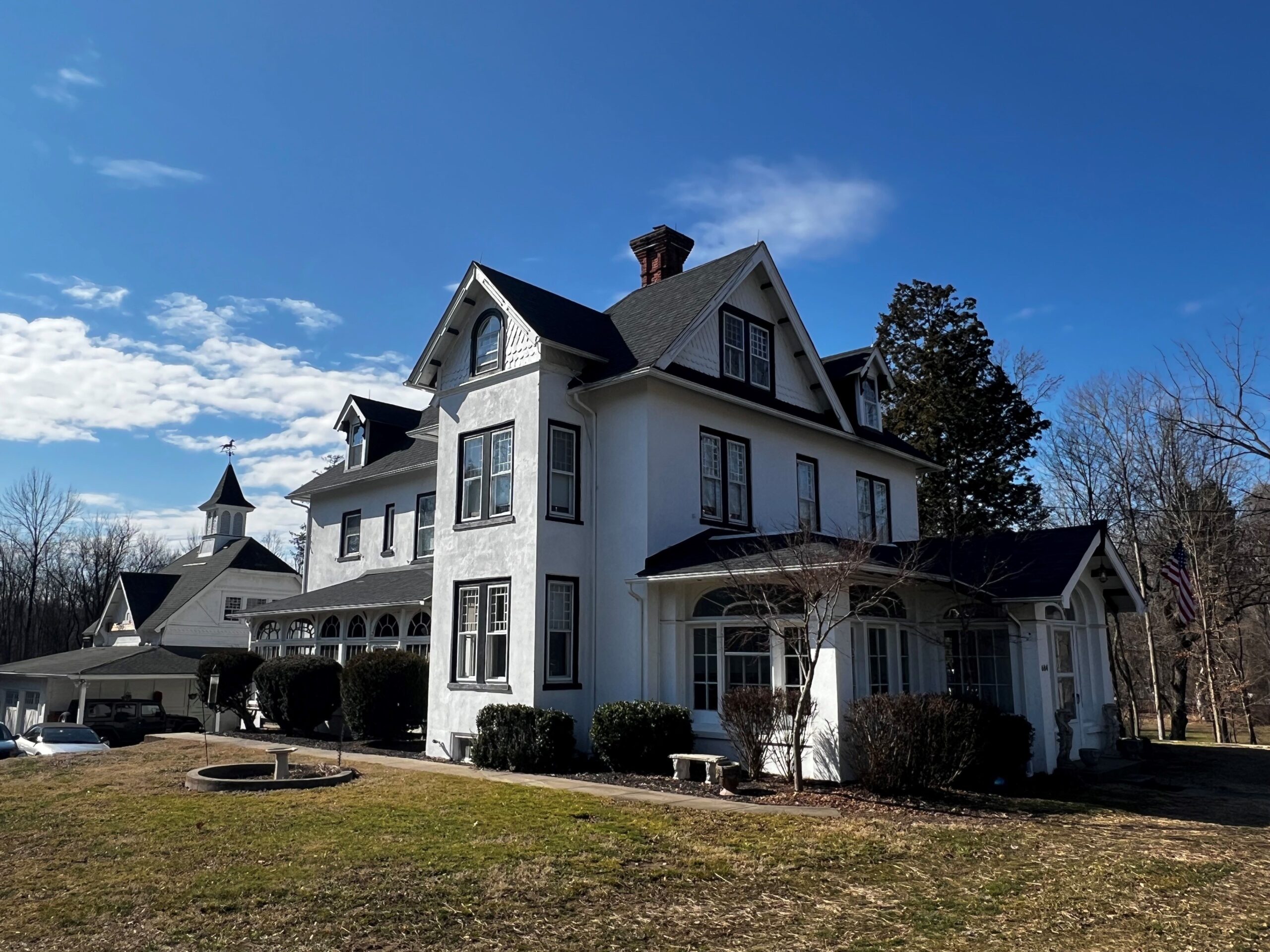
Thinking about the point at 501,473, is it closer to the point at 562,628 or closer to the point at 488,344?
the point at 488,344

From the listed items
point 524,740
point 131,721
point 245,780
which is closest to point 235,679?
point 131,721

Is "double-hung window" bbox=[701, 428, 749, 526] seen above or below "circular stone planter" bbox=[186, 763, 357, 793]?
above

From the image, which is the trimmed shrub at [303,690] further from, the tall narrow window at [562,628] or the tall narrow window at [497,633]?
the tall narrow window at [562,628]

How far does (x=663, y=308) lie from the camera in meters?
20.7

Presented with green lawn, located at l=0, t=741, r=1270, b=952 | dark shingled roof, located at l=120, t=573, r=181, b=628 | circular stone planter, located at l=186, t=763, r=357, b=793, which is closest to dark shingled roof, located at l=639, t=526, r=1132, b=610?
green lawn, located at l=0, t=741, r=1270, b=952

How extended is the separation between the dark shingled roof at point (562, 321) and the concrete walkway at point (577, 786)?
7.98m

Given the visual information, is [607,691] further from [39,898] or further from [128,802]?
[39,898]

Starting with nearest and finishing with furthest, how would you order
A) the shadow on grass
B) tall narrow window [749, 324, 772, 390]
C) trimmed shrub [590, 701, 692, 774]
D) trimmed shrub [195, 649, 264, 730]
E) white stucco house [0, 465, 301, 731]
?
the shadow on grass → trimmed shrub [590, 701, 692, 774] → tall narrow window [749, 324, 772, 390] → trimmed shrub [195, 649, 264, 730] → white stucco house [0, 465, 301, 731]

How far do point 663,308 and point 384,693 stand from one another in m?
10.4

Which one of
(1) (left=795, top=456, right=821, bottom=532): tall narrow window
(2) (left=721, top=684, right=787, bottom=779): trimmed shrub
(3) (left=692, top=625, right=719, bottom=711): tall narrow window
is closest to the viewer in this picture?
(2) (left=721, top=684, right=787, bottom=779): trimmed shrub

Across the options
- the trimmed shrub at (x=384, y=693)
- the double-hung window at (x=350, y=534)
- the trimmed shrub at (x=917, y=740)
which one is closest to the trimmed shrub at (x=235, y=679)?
the double-hung window at (x=350, y=534)

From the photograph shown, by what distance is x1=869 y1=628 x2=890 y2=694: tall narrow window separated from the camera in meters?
17.3

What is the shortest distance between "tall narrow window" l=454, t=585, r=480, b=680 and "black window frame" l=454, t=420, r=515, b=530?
54.3 inches

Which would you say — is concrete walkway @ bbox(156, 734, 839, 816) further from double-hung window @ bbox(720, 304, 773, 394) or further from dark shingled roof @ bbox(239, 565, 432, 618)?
double-hung window @ bbox(720, 304, 773, 394)
